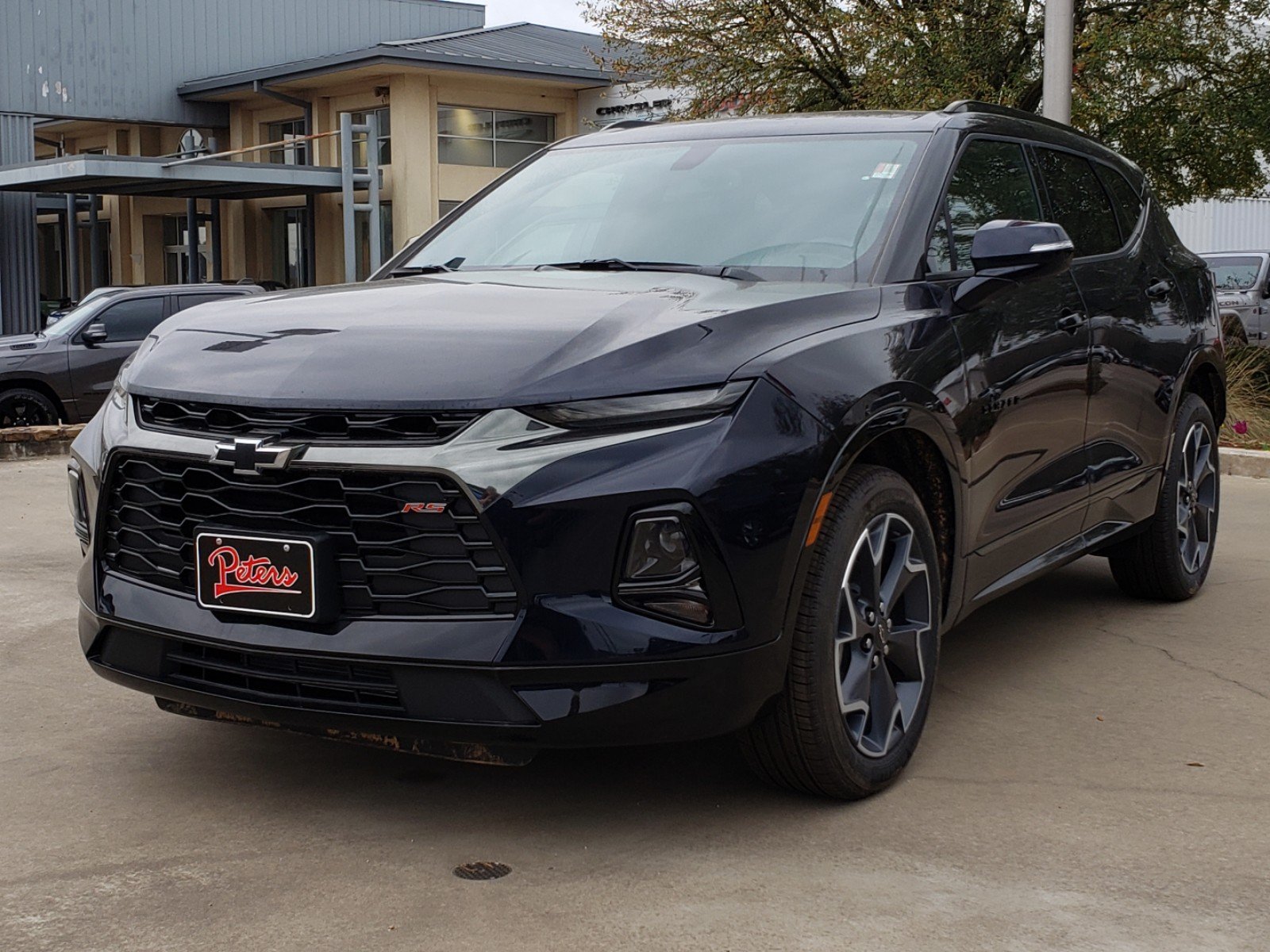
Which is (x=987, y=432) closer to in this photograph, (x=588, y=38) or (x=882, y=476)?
(x=882, y=476)

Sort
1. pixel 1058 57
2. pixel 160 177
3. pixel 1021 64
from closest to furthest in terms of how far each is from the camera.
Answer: pixel 1058 57 < pixel 1021 64 < pixel 160 177

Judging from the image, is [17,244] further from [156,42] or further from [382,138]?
[382,138]

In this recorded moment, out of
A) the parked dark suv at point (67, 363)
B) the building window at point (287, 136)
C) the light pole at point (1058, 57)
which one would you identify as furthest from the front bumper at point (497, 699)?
the building window at point (287, 136)

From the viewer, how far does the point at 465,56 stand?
32.3 metres

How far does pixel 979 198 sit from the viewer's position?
470cm

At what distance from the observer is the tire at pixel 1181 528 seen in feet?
19.4

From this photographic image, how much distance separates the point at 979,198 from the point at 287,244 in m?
31.9

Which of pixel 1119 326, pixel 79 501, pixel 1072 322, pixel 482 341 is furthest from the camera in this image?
pixel 1119 326

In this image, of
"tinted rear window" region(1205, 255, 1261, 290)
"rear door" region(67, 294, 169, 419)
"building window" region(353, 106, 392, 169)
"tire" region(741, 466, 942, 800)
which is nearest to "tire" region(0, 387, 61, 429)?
"rear door" region(67, 294, 169, 419)

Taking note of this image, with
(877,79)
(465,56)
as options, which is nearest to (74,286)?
(465,56)

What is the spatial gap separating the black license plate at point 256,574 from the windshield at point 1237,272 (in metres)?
19.8

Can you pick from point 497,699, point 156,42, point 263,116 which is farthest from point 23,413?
point 263,116

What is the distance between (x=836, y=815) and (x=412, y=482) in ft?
4.30

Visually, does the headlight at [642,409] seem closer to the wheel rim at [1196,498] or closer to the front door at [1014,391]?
the front door at [1014,391]
